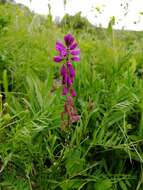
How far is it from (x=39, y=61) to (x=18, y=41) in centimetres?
25

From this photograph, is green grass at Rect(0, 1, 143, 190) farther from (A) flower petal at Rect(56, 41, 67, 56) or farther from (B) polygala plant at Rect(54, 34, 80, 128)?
(A) flower petal at Rect(56, 41, 67, 56)

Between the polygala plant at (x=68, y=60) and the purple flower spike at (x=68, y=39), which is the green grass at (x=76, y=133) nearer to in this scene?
the polygala plant at (x=68, y=60)

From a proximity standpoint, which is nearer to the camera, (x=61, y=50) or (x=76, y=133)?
(x=61, y=50)

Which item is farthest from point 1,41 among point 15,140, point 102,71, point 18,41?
point 15,140

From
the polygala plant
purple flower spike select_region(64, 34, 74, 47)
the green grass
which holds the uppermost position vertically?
purple flower spike select_region(64, 34, 74, 47)

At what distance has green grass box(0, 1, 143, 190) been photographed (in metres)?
1.61

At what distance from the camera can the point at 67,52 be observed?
4.92 feet

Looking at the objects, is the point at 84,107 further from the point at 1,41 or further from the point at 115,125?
the point at 1,41

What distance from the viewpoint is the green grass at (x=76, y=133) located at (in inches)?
63.2

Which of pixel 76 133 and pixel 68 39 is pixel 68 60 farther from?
pixel 76 133

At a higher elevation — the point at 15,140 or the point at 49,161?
the point at 15,140

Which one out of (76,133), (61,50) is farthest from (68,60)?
(76,133)

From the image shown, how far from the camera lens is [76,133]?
5.47 feet

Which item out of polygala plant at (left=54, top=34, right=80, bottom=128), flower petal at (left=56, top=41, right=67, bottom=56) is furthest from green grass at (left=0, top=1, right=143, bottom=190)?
flower petal at (left=56, top=41, right=67, bottom=56)
